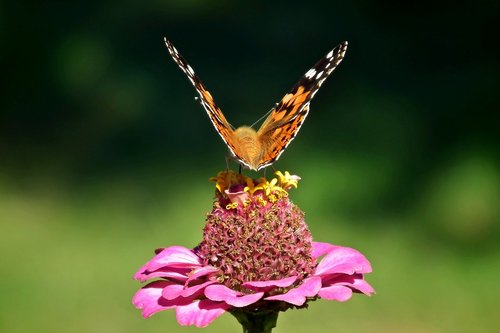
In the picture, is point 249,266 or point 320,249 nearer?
point 249,266

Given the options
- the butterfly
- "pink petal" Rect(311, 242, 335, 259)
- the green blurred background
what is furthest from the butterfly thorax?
the green blurred background

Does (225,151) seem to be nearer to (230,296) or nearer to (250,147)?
(250,147)

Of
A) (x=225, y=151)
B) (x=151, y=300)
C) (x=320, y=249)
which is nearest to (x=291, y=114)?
(x=320, y=249)

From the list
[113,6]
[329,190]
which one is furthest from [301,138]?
[113,6]

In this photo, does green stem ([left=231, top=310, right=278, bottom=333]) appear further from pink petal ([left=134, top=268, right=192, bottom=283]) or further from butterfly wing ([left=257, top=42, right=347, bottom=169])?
butterfly wing ([left=257, top=42, right=347, bottom=169])

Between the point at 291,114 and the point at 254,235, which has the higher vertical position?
the point at 291,114

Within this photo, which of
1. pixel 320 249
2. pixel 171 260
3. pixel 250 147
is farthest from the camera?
pixel 250 147
